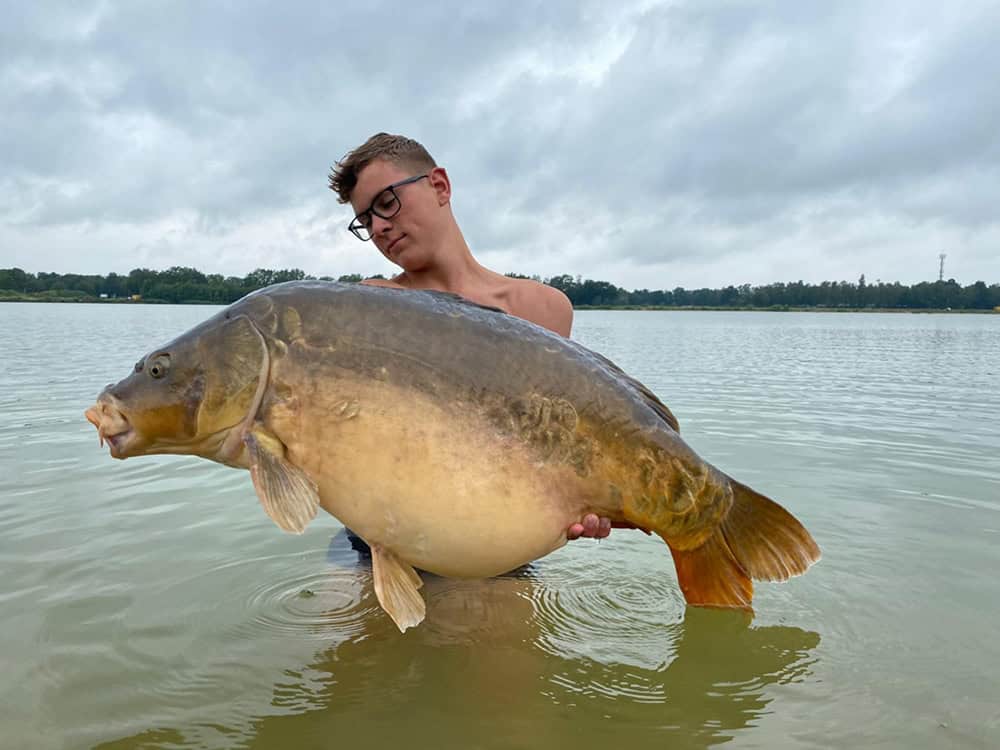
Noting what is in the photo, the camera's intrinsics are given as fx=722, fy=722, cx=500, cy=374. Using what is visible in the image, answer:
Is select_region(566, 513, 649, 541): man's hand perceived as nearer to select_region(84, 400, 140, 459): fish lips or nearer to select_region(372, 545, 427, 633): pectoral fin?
select_region(372, 545, 427, 633): pectoral fin

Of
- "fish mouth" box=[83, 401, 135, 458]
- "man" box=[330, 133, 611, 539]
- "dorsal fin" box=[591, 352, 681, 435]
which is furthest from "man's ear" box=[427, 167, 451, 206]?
"fish mouth" box=[83, 401, 135, 458]

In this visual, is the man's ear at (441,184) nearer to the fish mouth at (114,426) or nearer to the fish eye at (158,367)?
the fish eye at (158,367)

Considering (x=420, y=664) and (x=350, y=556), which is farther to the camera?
(x=350, y=556)

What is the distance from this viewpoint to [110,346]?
2089 cm

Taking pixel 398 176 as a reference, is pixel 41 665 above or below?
below

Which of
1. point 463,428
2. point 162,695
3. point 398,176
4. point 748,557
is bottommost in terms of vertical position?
point 162,695

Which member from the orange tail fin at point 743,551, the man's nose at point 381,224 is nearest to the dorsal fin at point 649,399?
the orange tail fin at point 743,551

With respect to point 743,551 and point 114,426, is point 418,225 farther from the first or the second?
point 743,551

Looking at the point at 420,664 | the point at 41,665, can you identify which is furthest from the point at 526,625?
the point at 41,665

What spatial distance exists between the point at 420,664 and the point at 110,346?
68.5 ft

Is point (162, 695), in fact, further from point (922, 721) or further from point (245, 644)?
point (922, 721)

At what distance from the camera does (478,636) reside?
3.51 meters

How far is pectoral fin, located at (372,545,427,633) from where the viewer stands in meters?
2.55

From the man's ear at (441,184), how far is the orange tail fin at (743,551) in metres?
2.11
